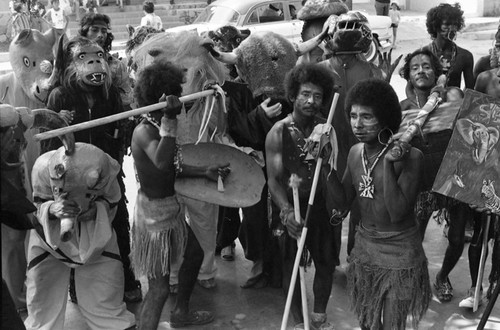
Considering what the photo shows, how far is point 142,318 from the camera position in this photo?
431cm

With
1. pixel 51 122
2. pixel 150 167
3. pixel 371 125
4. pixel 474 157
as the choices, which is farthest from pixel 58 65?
pixel 474 157

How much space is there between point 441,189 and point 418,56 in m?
1.46

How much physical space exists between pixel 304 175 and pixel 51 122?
5.49 ft

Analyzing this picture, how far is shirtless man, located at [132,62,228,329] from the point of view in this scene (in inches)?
165

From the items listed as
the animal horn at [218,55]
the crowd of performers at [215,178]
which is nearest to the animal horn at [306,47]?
the crowd of performers at [215,178]

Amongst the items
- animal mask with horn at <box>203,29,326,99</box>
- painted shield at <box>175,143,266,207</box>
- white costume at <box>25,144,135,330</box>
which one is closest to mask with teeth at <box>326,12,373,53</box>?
animal mask with horn at <box>203,29,326,99</box>

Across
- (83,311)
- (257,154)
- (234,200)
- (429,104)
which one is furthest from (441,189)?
(83,311)

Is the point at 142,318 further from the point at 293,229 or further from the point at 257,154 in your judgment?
the point at 257,154

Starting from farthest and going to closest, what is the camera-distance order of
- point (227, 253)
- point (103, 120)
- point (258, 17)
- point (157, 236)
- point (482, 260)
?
point (258, 17)
point (227, 253)
point (482, 260)
point (157, 236)
point (103, 120)

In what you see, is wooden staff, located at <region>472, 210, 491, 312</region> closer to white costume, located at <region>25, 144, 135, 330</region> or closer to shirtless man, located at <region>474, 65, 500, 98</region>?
shirtless man, located at <region>474, 65, 500, 98</region>

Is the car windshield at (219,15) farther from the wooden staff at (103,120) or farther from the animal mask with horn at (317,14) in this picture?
the wooden staff at (103,120)

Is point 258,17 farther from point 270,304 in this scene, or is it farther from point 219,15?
point 270,304

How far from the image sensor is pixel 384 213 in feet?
12.6

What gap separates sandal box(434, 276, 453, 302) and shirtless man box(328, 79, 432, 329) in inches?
48.6
